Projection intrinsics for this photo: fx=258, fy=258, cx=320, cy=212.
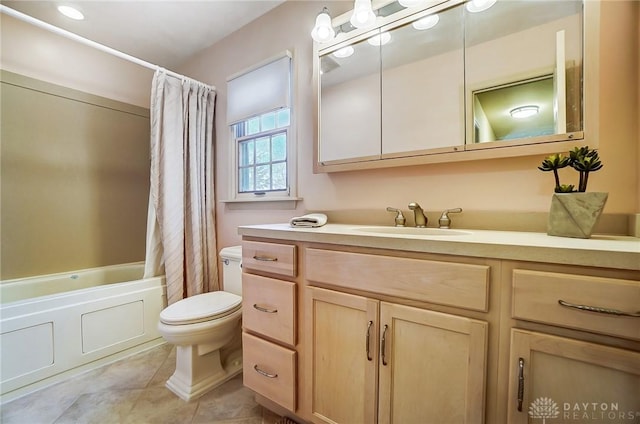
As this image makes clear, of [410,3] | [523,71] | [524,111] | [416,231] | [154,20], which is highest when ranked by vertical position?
[154,20]

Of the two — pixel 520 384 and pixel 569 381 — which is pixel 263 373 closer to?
pixel 520 384

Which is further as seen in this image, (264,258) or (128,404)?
(128,404)

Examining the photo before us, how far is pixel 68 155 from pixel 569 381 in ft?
10.9

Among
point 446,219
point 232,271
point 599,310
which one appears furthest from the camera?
point 232,271

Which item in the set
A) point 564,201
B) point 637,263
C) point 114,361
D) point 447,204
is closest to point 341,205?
point 447,204

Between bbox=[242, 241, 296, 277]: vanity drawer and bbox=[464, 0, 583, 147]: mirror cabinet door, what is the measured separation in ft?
3.10

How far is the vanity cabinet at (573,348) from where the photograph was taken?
60cm

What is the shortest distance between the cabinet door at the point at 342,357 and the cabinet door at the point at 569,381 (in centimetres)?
41

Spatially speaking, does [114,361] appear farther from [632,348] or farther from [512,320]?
[632,348]

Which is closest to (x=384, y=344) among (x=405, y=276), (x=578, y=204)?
(x=405, y=276)

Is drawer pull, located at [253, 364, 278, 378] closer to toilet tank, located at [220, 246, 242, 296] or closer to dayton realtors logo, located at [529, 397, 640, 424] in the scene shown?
toilet tank, located at [220, 246, 242, 296]

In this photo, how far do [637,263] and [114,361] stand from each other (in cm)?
259

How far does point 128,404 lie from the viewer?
53.9 inches

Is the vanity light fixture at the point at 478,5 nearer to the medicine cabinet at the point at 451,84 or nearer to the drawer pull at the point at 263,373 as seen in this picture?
the medicine cabinet at the point at 451,84
